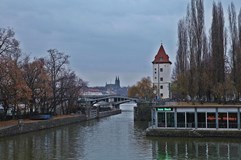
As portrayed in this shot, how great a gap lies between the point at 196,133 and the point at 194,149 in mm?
7760

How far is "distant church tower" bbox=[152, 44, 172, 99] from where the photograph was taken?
332 ft

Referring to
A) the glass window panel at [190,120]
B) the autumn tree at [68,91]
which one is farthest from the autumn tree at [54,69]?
the glass window panel at [190,120]

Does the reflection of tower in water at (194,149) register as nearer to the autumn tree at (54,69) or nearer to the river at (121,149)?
the river at (121,149)

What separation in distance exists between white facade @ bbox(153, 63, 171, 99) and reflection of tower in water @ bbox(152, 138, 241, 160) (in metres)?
59.9

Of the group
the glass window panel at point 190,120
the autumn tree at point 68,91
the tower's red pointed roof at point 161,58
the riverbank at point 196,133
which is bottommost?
the riverbank at point 196,133

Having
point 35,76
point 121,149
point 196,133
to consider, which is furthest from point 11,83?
point 196,133

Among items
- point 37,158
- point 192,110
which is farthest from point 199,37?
point 37,158

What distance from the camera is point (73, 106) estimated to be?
86.2 m

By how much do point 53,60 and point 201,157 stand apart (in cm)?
4658

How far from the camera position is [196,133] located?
42406 mm

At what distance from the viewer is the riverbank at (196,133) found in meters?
41.8

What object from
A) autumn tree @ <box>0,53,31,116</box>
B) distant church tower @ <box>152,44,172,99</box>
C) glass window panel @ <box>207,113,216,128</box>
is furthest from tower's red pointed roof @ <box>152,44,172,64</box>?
glass window panel @ <box>207,113,216,128</box>

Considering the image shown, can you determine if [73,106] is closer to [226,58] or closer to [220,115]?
[226,58]

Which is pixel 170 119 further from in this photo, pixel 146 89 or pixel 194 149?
pixel 146 89
